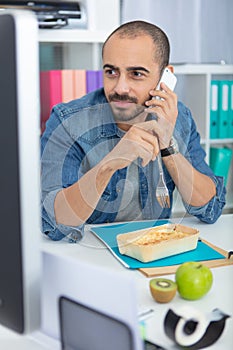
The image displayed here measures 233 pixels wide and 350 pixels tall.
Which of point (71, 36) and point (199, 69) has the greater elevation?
point (71, 36)

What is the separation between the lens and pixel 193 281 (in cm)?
101

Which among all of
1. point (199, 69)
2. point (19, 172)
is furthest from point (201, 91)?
point (19, 172)

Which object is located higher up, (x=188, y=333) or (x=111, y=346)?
(x=111, y=346)

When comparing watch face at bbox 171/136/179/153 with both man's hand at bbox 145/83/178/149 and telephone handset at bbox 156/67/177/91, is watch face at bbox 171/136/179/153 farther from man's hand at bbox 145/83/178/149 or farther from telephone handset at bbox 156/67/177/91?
telephone handset at bbox 156/67/177/91

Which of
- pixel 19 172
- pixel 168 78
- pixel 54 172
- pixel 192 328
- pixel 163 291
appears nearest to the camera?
pixel 19 172

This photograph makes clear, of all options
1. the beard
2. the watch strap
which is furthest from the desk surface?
the beard

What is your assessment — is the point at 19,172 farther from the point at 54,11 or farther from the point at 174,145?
the point at 54,11

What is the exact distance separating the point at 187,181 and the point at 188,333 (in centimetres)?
81

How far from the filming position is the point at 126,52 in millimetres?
A: 1598

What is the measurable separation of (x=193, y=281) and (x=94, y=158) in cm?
65

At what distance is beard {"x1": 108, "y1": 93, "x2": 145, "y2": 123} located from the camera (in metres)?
1.58

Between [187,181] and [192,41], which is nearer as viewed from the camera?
[187,181]

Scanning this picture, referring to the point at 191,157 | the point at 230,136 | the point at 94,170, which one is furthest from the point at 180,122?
the point at 230,136

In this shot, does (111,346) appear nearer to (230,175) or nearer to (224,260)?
(224,260)
